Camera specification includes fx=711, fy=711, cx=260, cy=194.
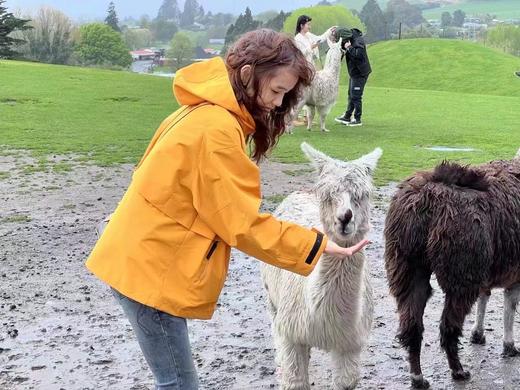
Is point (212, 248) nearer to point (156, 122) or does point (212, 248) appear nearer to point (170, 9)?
point (156, 122)

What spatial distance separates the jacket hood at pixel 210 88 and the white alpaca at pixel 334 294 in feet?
2.91

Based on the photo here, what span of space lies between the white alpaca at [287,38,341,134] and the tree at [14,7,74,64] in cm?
4483

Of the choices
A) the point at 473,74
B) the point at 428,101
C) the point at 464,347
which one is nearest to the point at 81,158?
the point at 464,347

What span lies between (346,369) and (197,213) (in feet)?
5.33

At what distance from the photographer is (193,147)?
7.91ft

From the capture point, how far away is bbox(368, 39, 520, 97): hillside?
3419 cm

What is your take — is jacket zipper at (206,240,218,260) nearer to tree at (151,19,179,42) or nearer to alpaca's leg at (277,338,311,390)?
alpaca's leg at (277,338,311,390)

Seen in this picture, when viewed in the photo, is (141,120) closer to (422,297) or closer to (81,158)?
(81,158)

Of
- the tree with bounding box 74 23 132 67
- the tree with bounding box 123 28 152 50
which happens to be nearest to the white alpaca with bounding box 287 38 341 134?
the tree with bounding box 74 23 132 67

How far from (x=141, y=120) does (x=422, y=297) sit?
12694 mm

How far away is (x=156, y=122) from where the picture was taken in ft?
52.4

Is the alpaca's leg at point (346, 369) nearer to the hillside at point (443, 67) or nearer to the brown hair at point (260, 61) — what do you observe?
the brown hair at point (260, 61)

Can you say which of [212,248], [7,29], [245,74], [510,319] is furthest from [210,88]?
[7,29]

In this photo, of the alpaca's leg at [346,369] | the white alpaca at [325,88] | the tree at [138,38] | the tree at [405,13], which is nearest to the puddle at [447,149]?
the white alpaca at [325,88]
